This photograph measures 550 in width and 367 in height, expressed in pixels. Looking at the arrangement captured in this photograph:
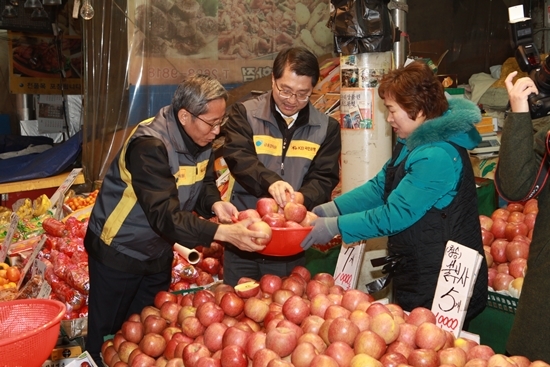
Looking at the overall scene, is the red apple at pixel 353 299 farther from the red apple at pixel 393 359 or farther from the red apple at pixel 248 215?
the red apple at pixel 248 215

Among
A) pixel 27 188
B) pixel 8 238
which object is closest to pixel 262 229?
pixel 8 238

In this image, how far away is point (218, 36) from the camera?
21.5 ft

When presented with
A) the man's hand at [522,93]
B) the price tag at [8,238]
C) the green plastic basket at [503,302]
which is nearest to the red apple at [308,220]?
the man's hand at [522,93]

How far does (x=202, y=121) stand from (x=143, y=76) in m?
3.41

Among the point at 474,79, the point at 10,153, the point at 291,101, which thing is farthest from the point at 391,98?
the point at 10,153

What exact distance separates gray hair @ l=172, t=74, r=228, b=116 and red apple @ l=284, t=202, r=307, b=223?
22.6 inches

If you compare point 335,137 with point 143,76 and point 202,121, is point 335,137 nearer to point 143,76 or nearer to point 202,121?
point 202,121

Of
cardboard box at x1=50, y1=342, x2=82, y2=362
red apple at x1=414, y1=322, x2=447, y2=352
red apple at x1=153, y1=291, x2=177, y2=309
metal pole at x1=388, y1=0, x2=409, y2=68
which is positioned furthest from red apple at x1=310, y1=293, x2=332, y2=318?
metal pole at x1=388, y1=0, x2=409, y2=68

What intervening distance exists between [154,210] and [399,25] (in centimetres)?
225

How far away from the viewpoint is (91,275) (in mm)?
3135

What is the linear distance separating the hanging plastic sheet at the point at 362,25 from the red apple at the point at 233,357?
2.35 m

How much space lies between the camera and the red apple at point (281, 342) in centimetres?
223

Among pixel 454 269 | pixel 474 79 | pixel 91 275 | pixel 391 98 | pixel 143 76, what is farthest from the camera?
pixel 474 79

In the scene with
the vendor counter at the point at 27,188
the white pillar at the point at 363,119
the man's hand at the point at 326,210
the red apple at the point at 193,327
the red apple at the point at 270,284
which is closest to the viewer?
the red apple at the point at 193,327
